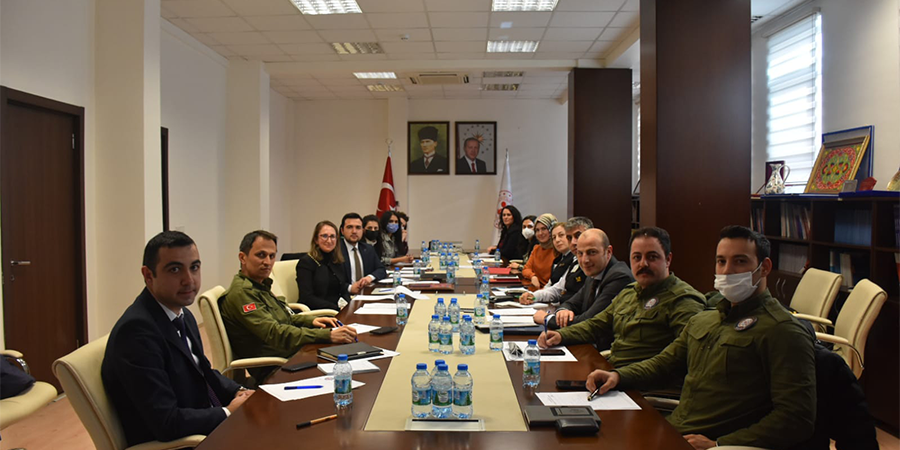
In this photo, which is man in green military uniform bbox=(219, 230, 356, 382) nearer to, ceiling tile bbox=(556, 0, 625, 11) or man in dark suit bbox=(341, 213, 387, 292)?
man in dark suit bbox=(341, 213, 387, 292)

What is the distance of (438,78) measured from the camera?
28.5 feet

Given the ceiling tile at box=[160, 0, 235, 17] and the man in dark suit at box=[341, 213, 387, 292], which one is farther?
the ceiling tile at box=[160, 0, 235, 17]

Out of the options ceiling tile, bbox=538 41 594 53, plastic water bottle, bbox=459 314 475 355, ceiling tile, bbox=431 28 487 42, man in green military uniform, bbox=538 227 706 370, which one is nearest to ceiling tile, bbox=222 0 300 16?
ceiling tile, bbox=431 28 487 42

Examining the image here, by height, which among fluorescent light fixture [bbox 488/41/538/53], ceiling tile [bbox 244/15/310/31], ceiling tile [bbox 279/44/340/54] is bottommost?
ceiling tile [bbox 244/15/310/31]

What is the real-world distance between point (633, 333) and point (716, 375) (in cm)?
67

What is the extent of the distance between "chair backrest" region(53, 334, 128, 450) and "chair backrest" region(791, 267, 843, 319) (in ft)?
13.2

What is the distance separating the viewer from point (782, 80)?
19.1ft

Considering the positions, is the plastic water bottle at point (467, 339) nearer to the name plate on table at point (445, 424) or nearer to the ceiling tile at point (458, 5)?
the name plate on table at point (445, 424)

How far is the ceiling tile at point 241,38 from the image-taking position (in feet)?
21.5

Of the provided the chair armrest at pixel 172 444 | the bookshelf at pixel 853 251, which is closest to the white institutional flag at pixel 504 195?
the bookshelf at pixel 853 251

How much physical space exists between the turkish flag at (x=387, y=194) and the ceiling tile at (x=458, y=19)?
4.21 metres

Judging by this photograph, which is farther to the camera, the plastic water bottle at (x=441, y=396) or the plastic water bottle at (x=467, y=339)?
the plastic water bottle at (x=467, y=339)

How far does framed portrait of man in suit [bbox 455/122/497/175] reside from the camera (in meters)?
10.6

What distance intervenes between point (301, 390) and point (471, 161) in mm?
8852
